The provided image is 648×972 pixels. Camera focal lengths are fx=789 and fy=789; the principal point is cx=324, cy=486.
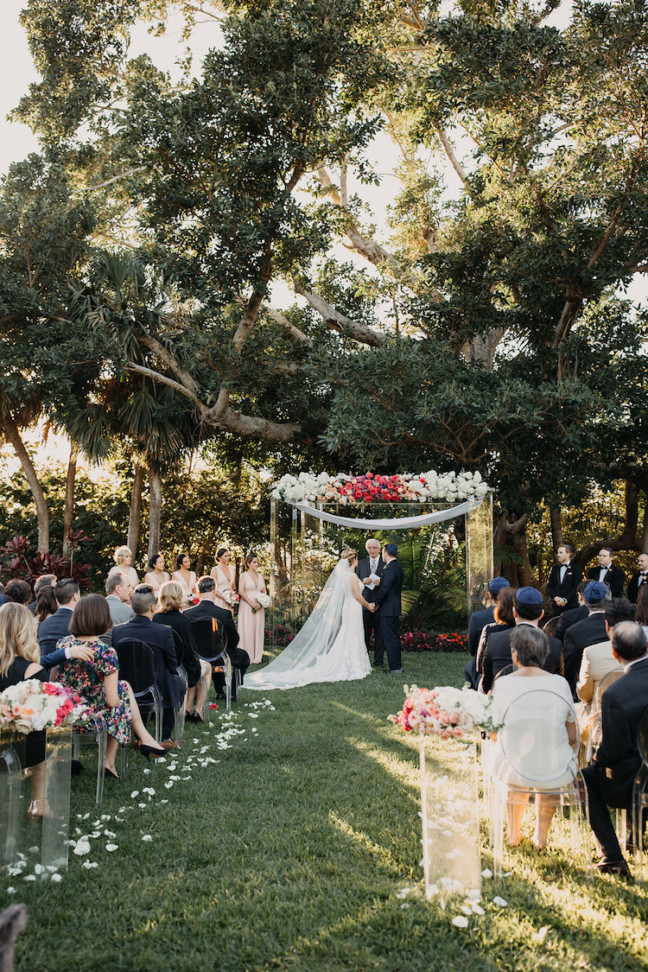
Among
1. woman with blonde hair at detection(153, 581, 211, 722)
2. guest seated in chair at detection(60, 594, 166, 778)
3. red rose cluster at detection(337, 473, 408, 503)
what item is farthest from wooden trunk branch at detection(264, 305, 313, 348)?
guest seated in chair at detection(60, 594, 166, 778)

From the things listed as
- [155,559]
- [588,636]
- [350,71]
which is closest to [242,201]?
[350,71]

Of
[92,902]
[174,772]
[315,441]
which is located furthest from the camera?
[315,441]

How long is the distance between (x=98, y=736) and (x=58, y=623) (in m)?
1.04

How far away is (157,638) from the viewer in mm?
6352

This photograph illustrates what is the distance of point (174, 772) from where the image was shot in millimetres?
5867

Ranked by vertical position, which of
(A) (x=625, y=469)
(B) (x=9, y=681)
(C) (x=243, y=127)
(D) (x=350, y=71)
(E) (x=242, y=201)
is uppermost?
(D) (x=350, y=71)

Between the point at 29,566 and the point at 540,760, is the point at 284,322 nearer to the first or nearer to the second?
the point at 29,566

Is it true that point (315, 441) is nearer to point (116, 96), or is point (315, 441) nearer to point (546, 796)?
point (116, 96)

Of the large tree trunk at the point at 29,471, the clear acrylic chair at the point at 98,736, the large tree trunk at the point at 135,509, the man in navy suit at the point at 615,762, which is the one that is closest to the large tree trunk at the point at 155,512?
the large tree trunk at the point at 135,509

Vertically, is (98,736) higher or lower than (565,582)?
lower

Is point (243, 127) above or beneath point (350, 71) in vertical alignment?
beneath

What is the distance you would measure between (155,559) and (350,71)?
8.22m

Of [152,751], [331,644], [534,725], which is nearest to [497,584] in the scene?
[534,725]

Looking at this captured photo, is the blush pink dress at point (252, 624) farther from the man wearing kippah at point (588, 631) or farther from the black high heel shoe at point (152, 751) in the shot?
the man wearing kippah at point (588, 631)
